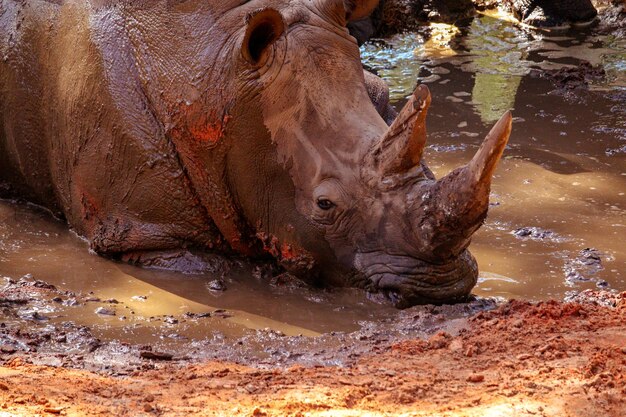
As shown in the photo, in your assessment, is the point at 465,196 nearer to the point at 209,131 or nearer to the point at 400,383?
the point at 400,383

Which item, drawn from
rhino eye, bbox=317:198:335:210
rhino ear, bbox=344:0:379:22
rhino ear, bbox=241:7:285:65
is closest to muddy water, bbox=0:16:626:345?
rhino eye, bbox=317:198:335:210

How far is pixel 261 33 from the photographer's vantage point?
20.2ft

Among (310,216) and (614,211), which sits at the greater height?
(310,216)

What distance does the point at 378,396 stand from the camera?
4.00 m

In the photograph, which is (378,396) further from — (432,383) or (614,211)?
(614,211)

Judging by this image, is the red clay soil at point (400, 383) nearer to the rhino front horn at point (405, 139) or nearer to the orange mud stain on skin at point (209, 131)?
the rhino front horn at point (405, 139)

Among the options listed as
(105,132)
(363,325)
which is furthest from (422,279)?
(105,132)

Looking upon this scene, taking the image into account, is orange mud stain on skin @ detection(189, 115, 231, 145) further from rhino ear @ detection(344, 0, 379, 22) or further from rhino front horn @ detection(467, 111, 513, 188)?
rhino front horn @ detection(467, 111, 513, 188)

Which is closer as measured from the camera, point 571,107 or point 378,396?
point 378,396

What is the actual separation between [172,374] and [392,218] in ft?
5.67

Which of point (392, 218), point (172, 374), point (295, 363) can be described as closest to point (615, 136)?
point (392, 218)

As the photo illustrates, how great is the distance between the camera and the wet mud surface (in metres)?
3.94

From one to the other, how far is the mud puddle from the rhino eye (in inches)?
39.0

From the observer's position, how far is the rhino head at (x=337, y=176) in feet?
18.5
